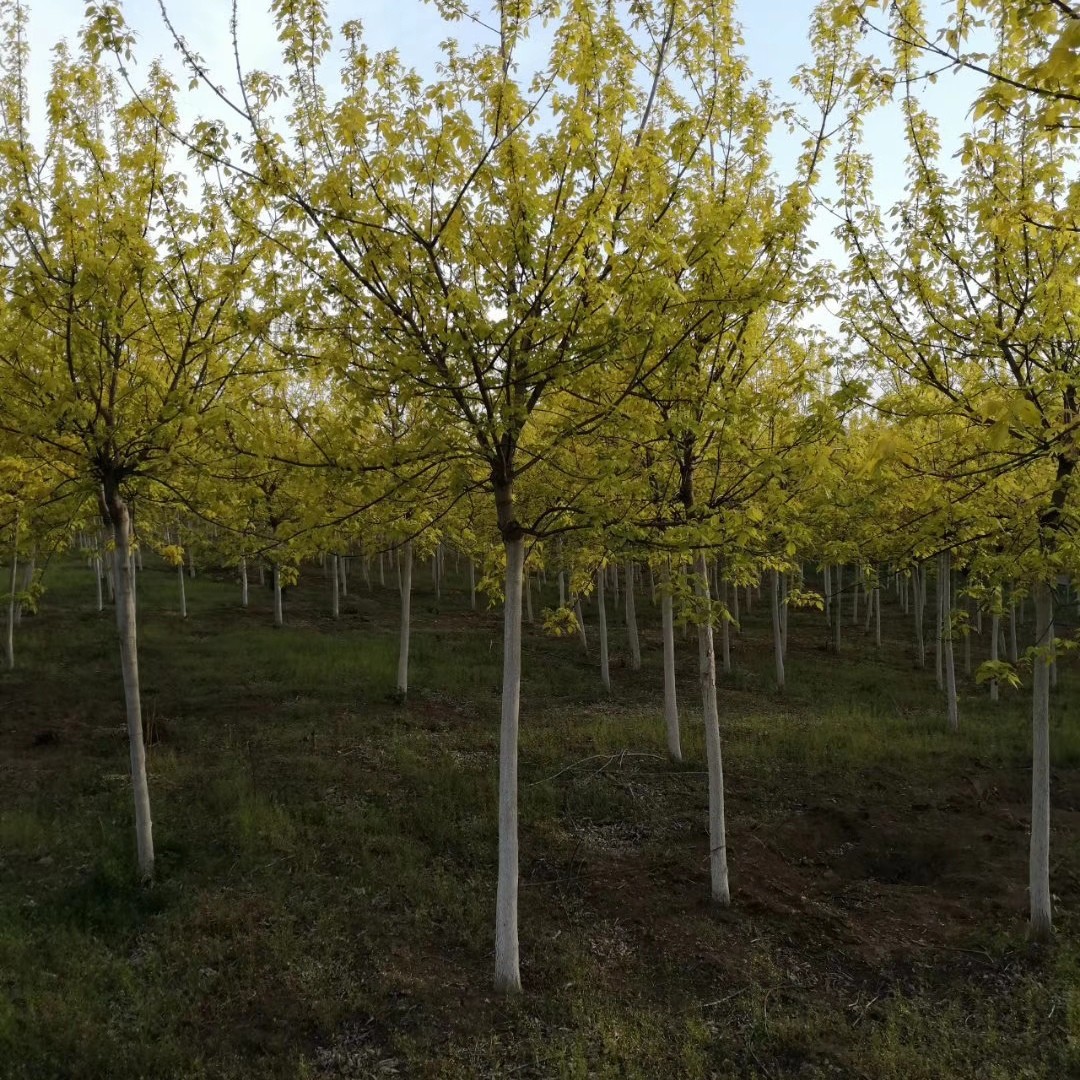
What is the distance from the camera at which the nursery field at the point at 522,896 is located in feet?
16.8

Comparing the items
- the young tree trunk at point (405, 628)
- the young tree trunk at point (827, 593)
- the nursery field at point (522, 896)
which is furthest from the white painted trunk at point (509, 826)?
the young tree trunk at point (405, 628)

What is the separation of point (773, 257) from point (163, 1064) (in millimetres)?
7112

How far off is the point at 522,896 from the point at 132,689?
13.8ft

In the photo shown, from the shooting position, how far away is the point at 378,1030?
5258mm

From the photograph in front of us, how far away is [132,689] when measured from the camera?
7.32m

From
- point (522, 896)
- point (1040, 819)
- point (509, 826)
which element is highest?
point (509, 826)

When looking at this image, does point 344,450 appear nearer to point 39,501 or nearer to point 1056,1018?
point 39,501

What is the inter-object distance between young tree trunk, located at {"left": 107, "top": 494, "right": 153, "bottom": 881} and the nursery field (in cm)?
30

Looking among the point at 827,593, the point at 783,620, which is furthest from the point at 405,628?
the point at 783,620

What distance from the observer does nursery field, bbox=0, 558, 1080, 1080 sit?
5.13 meters

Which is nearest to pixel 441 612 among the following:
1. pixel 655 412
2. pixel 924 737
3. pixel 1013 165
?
pixel 924 737

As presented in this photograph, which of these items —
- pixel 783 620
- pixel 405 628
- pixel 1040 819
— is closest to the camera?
pixel 1040 819

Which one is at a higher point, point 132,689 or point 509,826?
point 132,689

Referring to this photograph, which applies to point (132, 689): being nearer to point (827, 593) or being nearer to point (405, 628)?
point (405, 628)
